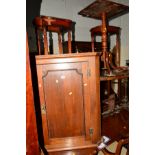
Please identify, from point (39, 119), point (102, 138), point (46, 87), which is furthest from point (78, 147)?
point (46, 87)

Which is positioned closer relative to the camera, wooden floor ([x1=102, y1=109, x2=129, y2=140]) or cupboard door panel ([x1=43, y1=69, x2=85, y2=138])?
cupboard door panel ([x1=43, y1=69, x2=85, y2=138])

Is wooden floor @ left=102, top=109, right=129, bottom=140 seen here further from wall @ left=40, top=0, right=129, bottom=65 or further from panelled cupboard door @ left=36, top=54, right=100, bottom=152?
wall @ left=40, top=0, right=129, bottom=65

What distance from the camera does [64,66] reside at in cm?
135

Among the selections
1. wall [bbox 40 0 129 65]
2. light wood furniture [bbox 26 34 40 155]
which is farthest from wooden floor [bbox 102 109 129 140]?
wall [bbox 40 0 129 65]

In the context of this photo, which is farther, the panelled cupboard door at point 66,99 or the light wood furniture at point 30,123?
the panelled cupboard door at point 66,99

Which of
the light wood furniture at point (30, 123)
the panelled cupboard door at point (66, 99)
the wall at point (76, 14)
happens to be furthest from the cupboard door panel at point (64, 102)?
the wall at point (76, 14)

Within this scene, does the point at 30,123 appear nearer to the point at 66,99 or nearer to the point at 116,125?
the point at 66,99

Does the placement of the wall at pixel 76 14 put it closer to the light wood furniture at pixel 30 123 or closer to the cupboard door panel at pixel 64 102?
the cupboard door panel at pixel 64 102

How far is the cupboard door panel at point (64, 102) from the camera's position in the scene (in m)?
1.37

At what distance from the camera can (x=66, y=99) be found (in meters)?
1.41

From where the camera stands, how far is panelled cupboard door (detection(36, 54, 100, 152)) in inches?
52.8

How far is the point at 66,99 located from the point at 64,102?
31mm
